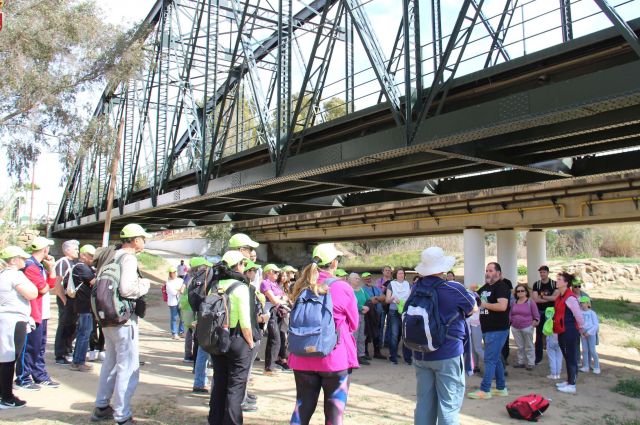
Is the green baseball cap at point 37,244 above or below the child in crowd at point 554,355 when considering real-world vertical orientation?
above

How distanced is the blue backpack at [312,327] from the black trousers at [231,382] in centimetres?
55

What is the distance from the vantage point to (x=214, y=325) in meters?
4.21

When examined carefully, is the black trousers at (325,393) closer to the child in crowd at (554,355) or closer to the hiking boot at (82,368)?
the hiking boot at (82,368)

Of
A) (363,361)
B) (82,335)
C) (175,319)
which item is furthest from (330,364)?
(175,319)

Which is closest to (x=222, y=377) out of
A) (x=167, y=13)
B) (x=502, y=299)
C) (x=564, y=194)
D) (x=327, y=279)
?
(x=327, y=279)

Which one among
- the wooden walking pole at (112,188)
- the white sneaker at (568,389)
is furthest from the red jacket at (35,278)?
the wooden walking pole at (112,188)

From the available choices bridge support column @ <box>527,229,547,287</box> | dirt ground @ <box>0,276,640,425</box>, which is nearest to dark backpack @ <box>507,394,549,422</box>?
dirt ground @ <box>0,276,640,425</box>

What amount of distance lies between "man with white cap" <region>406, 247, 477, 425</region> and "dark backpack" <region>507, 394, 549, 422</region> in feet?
7.76

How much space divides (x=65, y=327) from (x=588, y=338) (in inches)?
334

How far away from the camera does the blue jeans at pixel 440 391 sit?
3867 mm

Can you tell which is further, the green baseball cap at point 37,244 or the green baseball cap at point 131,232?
the green baseball cap at point 37,244

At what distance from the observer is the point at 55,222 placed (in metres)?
30.9

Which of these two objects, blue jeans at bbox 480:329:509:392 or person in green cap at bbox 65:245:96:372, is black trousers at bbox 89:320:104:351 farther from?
blue jeans at bbox 480:329:509:392

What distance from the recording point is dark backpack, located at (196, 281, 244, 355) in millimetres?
4195
